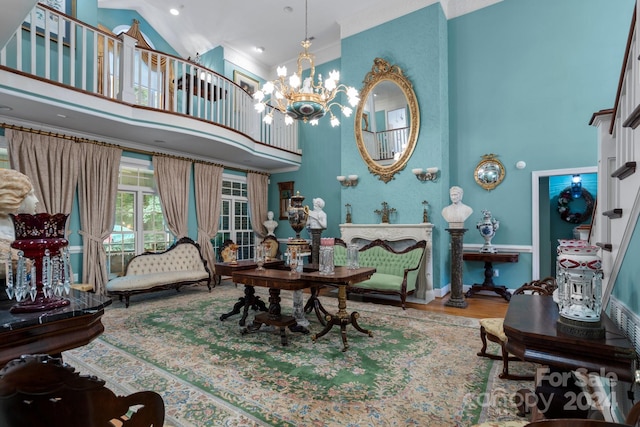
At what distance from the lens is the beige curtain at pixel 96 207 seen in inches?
204

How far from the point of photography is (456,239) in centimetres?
506

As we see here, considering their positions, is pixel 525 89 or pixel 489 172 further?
pixel 489 172

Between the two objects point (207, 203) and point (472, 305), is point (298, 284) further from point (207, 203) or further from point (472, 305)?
point (207, 203)

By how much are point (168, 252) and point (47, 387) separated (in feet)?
19.2

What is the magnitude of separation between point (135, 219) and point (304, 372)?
494 centimetres

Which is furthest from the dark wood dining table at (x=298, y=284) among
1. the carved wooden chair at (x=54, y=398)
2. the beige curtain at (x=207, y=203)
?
the beige curtain at (x=207, y=203)

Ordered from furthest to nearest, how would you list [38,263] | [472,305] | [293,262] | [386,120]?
[386,120] → [472,305] → [293,262] → [38,263]

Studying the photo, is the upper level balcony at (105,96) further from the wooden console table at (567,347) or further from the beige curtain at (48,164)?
the wooden console table at (567,347)

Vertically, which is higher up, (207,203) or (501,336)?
(207,203)

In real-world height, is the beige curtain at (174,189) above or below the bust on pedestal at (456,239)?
above

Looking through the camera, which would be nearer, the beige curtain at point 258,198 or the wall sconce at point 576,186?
the wall sconce at point 576,186

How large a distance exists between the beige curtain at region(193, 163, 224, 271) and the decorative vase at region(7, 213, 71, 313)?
223 inches

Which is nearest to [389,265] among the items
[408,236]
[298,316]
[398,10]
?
[408,236]

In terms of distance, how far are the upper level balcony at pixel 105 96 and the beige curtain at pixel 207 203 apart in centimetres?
36
